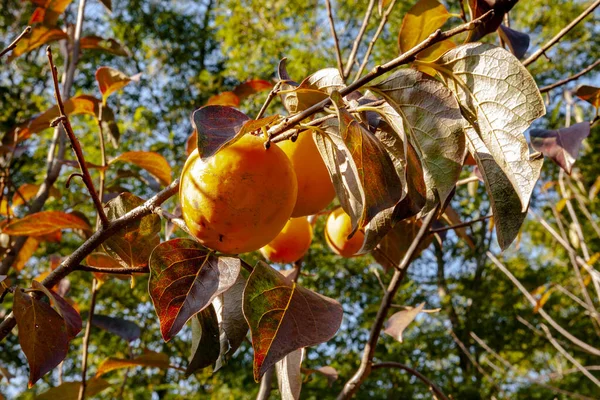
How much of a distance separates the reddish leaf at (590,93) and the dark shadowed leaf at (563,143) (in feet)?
0.32

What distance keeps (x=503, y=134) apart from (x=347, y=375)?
4678 mm

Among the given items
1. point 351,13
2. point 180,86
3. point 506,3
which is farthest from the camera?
point 180,86

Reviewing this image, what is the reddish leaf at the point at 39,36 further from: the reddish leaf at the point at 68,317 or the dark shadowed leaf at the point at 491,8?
the dark shadowed leaf at the point at 491,8

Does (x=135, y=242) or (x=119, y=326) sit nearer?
(x=135, y=242)

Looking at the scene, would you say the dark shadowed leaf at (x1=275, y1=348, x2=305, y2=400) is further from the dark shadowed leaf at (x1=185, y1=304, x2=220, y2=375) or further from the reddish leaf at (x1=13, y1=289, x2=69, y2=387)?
the reddish leaf at (x1=13, y1=289, x2=69, y2=387)

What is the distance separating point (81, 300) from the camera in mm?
5418

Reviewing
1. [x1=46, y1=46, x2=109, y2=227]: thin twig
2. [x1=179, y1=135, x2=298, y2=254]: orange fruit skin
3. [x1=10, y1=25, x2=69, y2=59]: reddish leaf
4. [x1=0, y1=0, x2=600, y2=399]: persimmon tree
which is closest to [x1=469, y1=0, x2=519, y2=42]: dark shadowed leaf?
[x1=0, y1=0, x2=600, y2=399]: persimmon tree

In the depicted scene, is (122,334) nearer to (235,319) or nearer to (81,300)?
(235,319)

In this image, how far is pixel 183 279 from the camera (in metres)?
0.52

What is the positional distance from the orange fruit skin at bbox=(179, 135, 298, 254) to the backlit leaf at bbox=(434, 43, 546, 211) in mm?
166

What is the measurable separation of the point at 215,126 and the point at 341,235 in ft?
1.75

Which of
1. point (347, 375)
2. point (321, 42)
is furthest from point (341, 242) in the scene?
point (321, 42)

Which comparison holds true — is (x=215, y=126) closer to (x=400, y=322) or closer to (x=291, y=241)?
(x=291, y=241)

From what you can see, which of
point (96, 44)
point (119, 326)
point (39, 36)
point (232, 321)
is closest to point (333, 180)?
point (232, 321)
